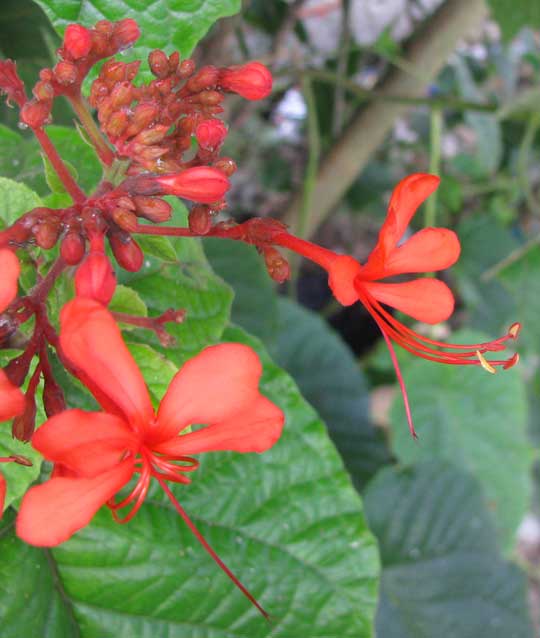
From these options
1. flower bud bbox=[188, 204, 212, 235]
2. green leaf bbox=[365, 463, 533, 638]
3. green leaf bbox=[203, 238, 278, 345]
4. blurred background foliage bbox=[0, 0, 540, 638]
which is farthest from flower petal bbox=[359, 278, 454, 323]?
green leaf bbox=[365, 463, 533, 638]

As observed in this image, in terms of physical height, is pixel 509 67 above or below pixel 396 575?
above

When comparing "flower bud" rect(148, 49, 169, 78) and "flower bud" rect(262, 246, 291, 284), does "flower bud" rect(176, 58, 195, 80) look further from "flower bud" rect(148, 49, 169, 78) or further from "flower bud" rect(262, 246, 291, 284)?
"flower bud" rect(262, 246, 291, 284)

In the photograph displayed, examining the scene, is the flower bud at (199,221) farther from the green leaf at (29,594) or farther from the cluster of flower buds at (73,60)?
the green leaf at (29,594)

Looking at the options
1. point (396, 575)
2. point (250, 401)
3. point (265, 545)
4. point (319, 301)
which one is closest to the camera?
point (250, 401)

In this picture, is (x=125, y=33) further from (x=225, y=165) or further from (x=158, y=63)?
(x=225, y=165)

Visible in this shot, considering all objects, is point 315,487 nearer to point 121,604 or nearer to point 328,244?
point 121,604

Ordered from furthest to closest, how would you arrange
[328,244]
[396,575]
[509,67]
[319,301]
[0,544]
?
[328,244] < [319,301] < [509,67] < [396,575] < [0,544]

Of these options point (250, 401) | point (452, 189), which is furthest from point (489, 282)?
point (250, 401)
